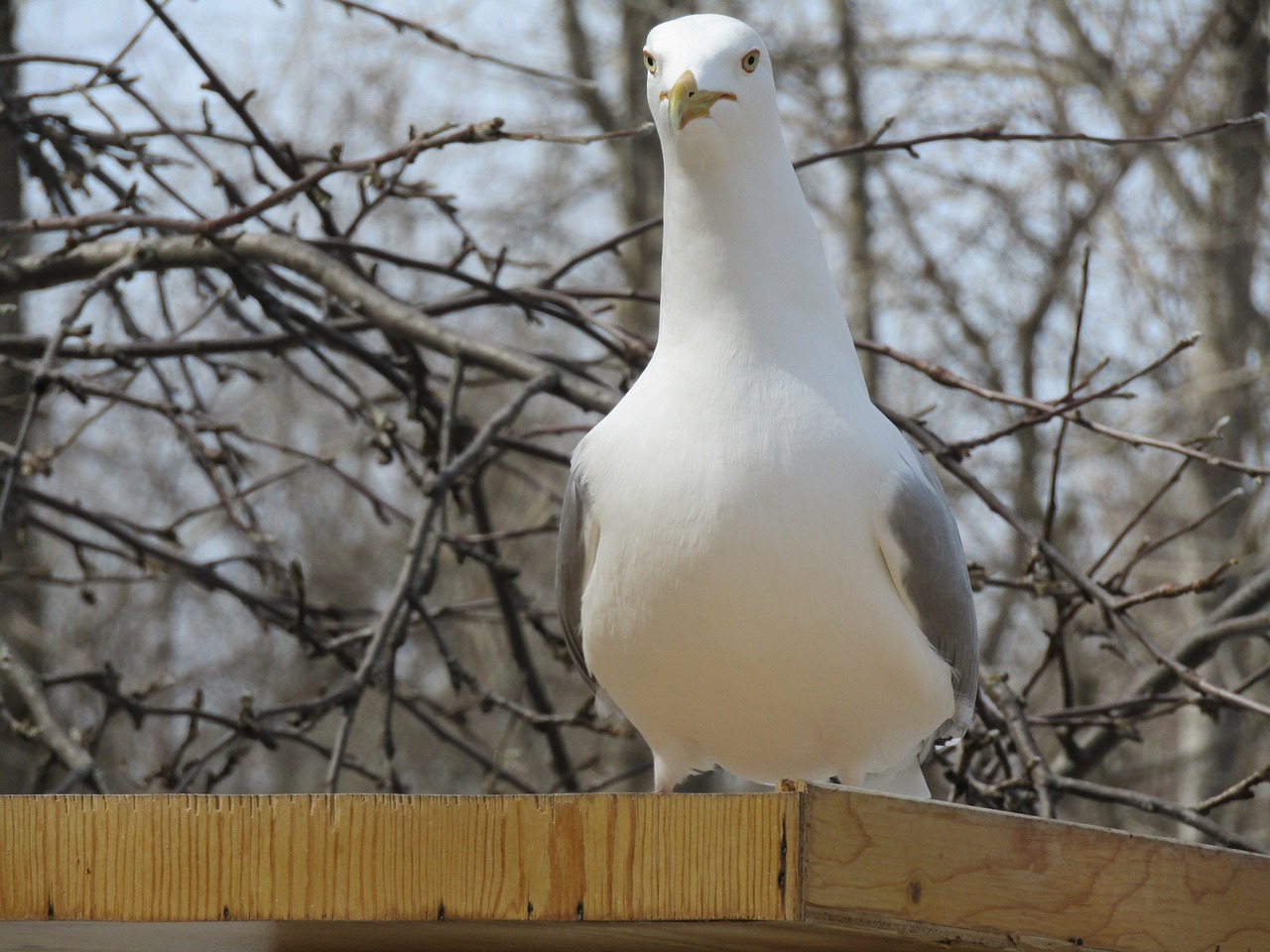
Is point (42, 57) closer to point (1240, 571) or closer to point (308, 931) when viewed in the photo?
point (308, 931)

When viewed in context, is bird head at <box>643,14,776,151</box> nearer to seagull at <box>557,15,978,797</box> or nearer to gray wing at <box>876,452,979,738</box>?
seagull at <box>557,15,978,797</box>

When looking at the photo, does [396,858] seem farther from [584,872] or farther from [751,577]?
[751,577]

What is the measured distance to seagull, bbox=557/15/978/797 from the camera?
211cm

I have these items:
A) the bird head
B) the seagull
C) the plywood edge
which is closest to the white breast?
the seagull

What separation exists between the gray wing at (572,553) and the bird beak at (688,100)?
53 centimetres

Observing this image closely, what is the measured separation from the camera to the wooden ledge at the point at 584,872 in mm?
1632

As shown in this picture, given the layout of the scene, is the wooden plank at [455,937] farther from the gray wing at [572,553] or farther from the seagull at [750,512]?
the gray wing at [572,553]

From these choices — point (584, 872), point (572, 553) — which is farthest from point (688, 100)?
point (584, 872)

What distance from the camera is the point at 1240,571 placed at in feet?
21.6

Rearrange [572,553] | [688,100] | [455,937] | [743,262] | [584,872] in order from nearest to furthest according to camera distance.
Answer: [584,872] < [455,937] < [688,100] < [743,262] < [572,553]

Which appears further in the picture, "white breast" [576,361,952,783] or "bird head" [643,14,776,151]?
"bird head" [643,14,776,151]

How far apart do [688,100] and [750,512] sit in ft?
1.89

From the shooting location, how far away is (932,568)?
2.30 m

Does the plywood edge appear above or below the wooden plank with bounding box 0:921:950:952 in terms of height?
above
